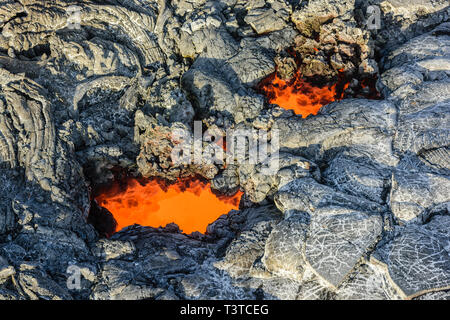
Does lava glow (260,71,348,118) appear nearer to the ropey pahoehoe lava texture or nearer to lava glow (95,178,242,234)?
the ropey pahoehoe lava texture

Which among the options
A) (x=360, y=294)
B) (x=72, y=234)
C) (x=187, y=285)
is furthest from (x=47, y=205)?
(x=360, y=294)

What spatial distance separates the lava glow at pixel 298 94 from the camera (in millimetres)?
12062

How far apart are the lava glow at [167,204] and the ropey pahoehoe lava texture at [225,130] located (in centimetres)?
24

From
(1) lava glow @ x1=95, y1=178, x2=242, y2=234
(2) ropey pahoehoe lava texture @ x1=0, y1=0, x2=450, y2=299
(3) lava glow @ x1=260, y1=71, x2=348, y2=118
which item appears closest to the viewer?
(2) ropey pahoehoe lava texture @ x1=0, y1=0, x2=450, y2=299

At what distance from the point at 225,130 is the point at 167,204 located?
2.37m

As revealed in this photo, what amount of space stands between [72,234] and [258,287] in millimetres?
4024

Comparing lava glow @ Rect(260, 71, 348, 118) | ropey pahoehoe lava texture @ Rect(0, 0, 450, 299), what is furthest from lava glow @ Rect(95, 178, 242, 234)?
lava glow @ Rect(260, 71, 348, 118)

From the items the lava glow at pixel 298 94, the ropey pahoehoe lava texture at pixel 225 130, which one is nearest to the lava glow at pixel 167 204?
the ropey pahoehoe lava texture at pixel 225 130

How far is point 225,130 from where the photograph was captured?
11.2 m

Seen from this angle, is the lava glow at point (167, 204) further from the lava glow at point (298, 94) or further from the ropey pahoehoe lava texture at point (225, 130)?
the lava glow at point (298, 94)

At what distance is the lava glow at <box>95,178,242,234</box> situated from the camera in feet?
35.6

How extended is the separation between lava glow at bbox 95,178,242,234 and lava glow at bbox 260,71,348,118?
2.93 m

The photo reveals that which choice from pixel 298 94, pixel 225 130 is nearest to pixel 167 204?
pixel 225 130

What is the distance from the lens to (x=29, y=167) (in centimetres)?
978
